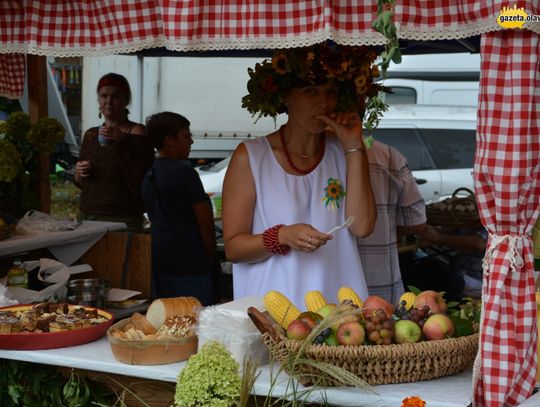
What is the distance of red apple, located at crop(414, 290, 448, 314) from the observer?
293 cm

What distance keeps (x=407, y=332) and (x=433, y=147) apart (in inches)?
291

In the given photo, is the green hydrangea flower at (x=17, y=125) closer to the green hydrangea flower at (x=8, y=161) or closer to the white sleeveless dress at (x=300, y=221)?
the green hydrangea flower at (x=8, y=161)

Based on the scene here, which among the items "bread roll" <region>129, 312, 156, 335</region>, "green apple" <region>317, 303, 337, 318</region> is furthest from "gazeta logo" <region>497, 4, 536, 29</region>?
"bread roll" <region>129, 312, 156, 335</region>

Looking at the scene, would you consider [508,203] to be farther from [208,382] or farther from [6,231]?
[6,231]

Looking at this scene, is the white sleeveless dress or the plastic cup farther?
the plastic cup

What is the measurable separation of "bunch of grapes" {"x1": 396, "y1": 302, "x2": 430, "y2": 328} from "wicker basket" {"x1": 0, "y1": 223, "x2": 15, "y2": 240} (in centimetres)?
266

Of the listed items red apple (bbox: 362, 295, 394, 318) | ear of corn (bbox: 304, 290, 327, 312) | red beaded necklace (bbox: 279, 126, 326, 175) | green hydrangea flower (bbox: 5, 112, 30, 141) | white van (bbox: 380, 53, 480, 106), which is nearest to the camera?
red apple (bbox: 362, 295, 394, 318)

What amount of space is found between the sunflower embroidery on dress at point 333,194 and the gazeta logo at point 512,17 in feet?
4.44

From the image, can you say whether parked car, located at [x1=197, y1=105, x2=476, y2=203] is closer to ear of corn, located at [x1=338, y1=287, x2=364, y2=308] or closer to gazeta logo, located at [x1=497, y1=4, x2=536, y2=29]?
ear of corn, located at [x1=338, y1=287, x2=364, y2=308]

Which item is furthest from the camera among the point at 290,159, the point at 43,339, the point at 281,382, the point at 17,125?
the point at 17,125

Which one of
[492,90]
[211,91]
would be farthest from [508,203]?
[211,91]

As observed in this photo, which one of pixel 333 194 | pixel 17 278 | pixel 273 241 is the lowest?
pixel 17 278

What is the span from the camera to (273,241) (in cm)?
358

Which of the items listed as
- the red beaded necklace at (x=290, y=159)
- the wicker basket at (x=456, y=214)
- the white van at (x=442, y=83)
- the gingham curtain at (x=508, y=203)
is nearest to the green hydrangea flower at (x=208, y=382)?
the gingham curtain at (x=508, y=203)
